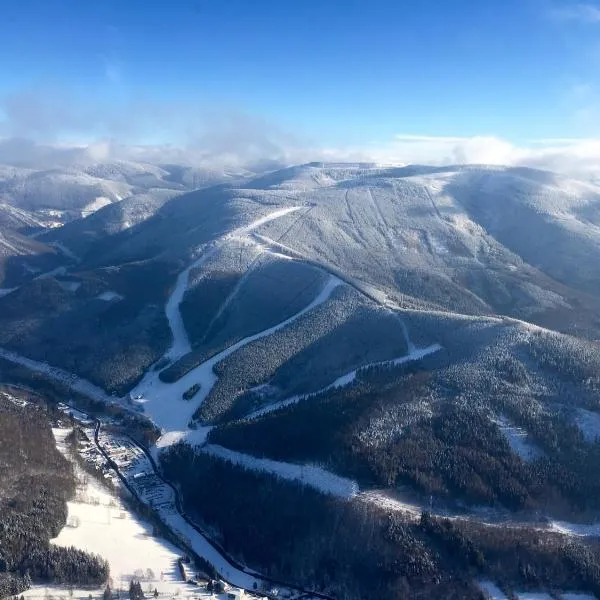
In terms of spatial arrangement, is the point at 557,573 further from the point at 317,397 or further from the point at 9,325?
the point at 9,325

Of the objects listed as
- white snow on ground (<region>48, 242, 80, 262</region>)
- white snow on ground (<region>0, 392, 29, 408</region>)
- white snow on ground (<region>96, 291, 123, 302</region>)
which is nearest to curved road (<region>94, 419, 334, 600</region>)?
white snow on ground (<region>0, 392, 29, 408</region>)

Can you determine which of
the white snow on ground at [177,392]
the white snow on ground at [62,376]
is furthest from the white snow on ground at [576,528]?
the white snow on ground at [62,376]

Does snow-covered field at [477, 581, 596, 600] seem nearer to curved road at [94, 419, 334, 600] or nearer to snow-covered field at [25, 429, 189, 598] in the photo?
curved road at [94, 419, 334, 600]

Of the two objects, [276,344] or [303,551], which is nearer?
[303,551]

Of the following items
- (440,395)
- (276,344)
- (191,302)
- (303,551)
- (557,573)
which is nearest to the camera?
(557,573)

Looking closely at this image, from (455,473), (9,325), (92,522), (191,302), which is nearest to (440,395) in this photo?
(455,473)

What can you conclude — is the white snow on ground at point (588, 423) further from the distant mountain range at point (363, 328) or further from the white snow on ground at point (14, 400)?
the white snow on ground at point (14, 400)

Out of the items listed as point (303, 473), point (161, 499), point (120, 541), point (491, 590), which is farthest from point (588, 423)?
point (120, 541)
